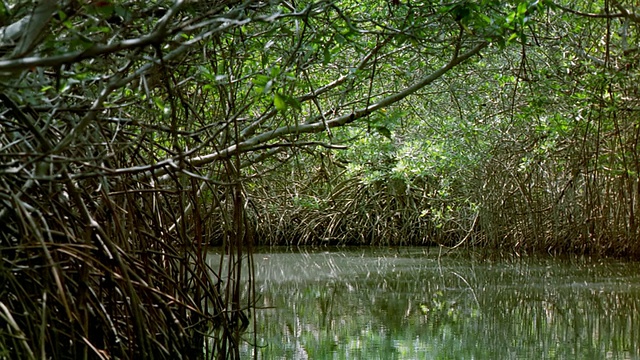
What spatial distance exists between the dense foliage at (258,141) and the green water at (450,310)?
1.58 ft

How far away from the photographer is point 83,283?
294 centimetres

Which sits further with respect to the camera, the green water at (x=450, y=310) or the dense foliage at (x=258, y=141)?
the green water at (x=450, y=310)

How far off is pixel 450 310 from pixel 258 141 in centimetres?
213

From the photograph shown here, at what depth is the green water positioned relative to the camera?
15.2 feet

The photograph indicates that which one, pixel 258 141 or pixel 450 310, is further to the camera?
pixel 450 310

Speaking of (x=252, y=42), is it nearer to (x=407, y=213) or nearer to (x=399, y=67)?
(x=399, y=67)

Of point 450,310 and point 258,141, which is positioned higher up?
point 258,141

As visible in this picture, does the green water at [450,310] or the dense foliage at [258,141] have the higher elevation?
the dense foliage at [258,141]

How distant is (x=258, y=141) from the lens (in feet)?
15.2

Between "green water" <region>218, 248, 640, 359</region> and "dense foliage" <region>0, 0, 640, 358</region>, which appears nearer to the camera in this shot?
"dense foliage" <region>0, 0, 640, 358</region>

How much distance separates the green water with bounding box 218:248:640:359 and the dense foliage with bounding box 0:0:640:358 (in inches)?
19.0

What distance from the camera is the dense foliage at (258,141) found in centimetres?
261

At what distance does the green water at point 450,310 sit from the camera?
4.63m

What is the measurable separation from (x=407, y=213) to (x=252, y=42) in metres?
8.91
